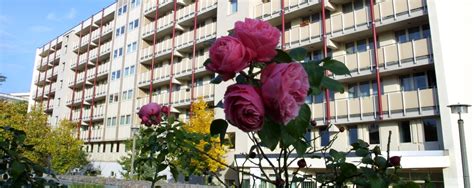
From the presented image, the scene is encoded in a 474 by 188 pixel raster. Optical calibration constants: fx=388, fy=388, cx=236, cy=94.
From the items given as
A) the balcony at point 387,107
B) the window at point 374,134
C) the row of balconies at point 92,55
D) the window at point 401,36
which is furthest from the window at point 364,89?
the row of balconies at point 92,55

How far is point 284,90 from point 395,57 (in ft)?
67.4

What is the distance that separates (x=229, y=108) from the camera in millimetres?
1479

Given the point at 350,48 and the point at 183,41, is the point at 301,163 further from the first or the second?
the point at 183,41

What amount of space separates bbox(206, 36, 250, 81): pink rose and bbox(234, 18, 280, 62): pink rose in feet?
0.11

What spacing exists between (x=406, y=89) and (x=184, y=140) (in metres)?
19.3

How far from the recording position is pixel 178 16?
Result: 1412 inches

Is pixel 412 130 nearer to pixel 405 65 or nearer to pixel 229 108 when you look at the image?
pixel 405 65

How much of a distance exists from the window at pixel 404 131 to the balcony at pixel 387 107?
0.85 meters

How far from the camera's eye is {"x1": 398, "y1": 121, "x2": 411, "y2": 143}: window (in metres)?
19.9

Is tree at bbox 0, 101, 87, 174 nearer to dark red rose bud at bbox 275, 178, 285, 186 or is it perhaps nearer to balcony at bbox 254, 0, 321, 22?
balcony at bbox 254, 0, 321, 22

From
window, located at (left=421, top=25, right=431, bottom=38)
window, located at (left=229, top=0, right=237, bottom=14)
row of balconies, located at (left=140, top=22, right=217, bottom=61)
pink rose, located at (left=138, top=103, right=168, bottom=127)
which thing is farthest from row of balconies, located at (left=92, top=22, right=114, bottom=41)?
pink rose, located at (left=138, top=103, right=168, bottom=127)

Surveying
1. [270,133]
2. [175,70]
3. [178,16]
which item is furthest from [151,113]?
[178,16]

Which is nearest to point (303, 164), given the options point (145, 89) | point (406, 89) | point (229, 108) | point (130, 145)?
point (229, 108)

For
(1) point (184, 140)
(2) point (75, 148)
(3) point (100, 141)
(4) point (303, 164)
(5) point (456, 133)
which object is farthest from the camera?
(3) point (100, 141)
